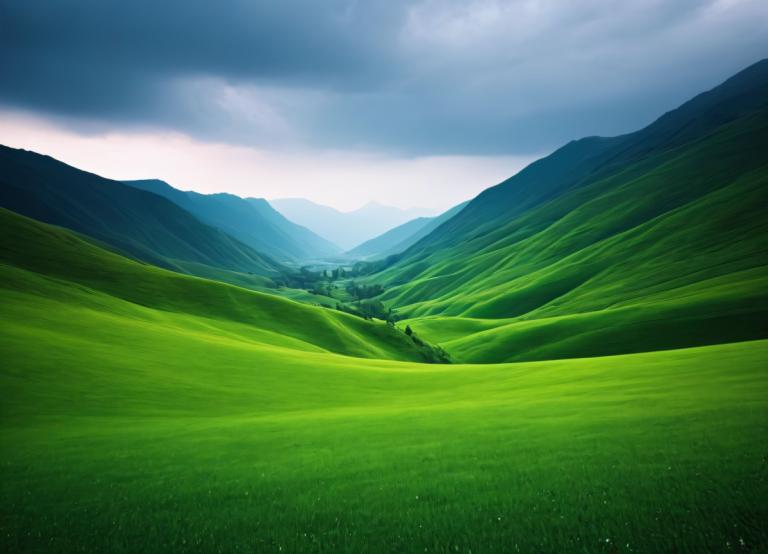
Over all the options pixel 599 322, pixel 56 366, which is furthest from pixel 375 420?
pixel 599 322

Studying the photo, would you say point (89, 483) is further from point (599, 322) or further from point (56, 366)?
point (599, 322)

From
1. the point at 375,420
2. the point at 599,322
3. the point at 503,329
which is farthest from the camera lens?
the point at 503,329

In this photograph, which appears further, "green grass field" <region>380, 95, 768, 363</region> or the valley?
"green grass field" <region>380, 95, 768, 363</region>

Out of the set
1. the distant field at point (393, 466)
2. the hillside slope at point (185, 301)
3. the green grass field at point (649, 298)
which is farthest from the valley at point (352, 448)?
the green grass field at point (649, 298)

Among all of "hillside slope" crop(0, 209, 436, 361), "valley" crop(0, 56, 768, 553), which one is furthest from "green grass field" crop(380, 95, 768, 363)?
"valley" crop(0, 56, 768, 553)

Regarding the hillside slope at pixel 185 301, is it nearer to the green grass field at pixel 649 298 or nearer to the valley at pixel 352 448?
the valley at pixel 352 448

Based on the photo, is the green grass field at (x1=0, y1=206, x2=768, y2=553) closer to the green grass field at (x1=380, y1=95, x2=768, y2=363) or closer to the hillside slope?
the hillside slope

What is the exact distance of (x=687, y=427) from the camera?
55.3ft

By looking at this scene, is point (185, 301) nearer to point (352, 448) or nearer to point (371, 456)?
point (352, 448)

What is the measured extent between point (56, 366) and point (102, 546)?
33.6 meters

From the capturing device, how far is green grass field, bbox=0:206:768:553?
10453 millimetres

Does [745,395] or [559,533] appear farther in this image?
[745,395]

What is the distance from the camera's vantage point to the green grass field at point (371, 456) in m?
10.5

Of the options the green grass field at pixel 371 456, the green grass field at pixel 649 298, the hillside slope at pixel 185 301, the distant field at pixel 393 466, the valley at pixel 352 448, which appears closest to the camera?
the distant field at pixel 393 466
